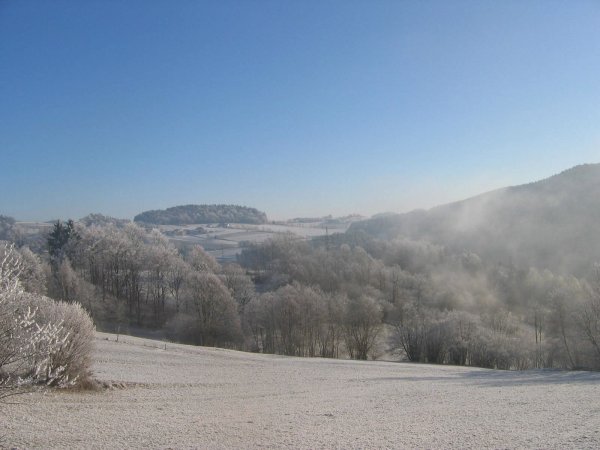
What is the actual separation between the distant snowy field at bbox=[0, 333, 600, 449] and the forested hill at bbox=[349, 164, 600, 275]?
85.3 meters

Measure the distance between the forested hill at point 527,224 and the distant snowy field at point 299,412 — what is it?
280 feet

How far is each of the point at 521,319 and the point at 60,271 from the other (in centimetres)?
7512

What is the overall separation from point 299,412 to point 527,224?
434 feet

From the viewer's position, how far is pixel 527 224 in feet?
425

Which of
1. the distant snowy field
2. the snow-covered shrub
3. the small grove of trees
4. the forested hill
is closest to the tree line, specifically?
the small grove of trees

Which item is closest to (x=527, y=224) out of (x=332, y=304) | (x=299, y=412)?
(x=332, y=304)

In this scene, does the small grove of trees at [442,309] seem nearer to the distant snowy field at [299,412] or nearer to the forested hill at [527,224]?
the forested hill at [527,224]

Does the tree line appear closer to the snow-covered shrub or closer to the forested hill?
the forested hill

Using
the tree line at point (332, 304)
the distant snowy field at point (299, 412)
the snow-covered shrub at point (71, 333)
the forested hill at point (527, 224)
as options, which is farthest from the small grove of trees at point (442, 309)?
the snow-covered shrub at point (71, 333)

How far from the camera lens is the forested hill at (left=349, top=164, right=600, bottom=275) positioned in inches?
4218

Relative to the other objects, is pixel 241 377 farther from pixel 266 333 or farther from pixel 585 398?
pixel 266 333

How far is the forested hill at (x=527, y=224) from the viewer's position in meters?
107

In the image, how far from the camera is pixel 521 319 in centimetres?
7300

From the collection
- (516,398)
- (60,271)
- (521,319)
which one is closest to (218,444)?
(516,398)
